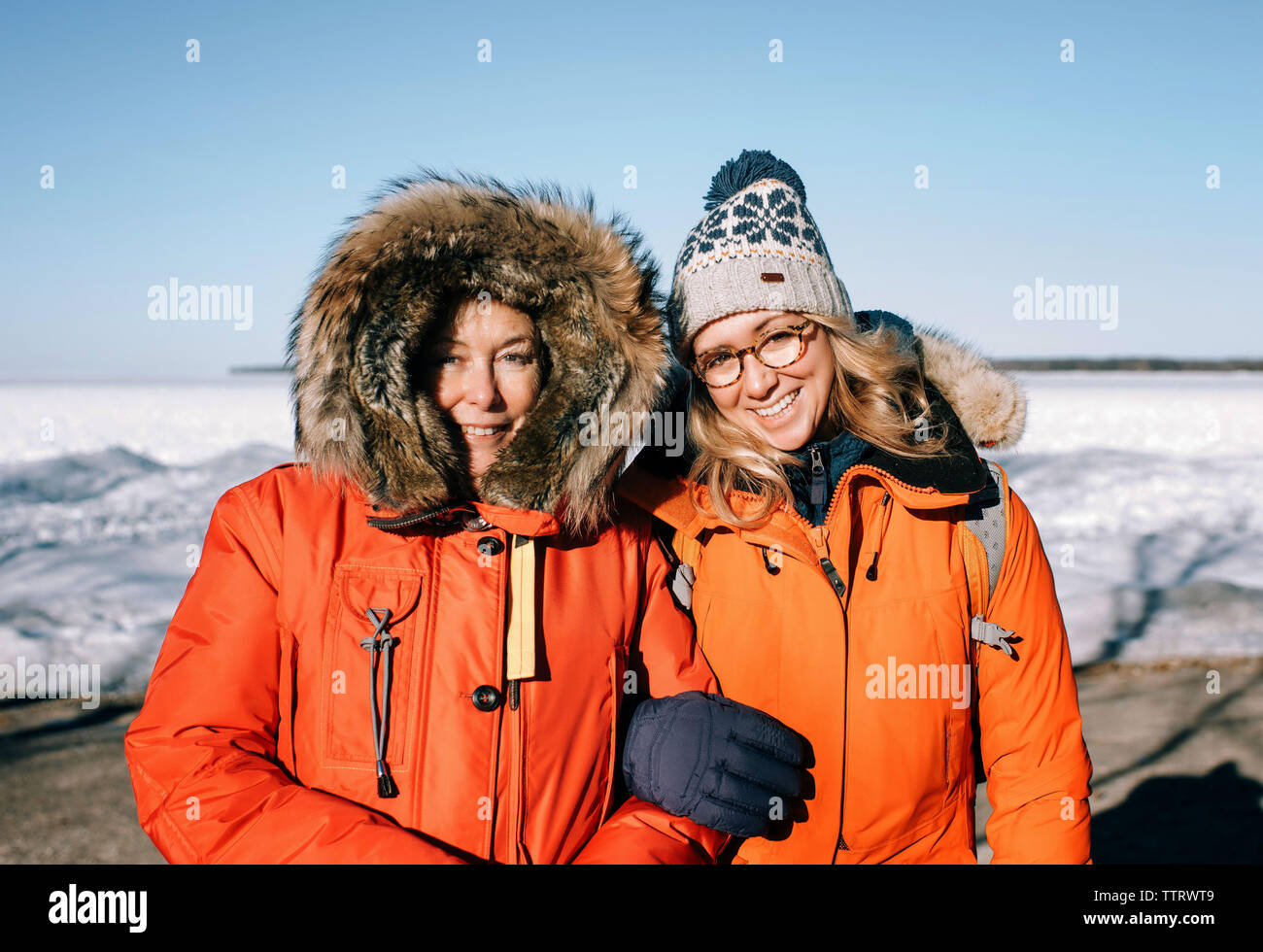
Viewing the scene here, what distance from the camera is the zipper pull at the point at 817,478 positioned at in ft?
6.50

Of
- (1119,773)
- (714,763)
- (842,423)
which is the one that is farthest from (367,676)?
(1119,773)

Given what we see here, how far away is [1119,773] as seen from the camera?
4.01 metres

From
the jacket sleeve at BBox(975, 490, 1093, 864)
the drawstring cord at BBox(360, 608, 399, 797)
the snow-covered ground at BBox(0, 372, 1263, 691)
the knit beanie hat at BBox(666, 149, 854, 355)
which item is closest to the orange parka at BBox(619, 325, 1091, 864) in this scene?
the jacket sleeve at BBox(975, 490, 1093, 864)

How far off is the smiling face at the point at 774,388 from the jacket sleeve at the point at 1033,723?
548 millimetres

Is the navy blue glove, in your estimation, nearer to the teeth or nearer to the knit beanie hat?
the teeth

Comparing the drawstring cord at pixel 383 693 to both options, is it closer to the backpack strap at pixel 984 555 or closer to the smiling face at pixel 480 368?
the smiling face at pixel 480 368

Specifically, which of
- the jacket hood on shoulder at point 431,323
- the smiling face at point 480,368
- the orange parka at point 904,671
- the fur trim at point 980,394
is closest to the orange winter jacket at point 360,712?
the jacket hood on shoulder at point 431,323

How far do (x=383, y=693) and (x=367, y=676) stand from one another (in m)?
0.05

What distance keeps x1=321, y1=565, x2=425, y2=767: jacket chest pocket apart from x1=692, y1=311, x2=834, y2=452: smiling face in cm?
99

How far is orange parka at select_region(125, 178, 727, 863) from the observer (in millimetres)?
1564

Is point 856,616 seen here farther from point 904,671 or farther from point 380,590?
point 380,590
